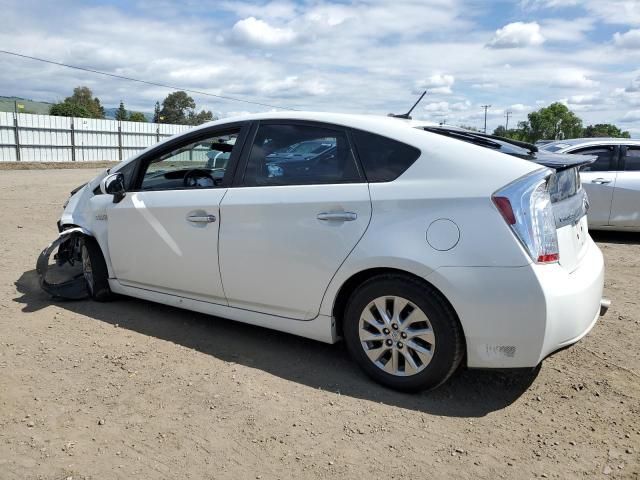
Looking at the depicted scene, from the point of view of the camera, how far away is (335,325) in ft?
11.7

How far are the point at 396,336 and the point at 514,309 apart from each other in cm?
70

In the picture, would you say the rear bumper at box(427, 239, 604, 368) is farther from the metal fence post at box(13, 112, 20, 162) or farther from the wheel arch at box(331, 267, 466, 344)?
the metal fence post at box(13, 112, 20, 162)

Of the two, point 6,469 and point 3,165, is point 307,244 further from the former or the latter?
point 3,165

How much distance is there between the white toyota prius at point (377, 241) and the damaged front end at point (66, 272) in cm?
87

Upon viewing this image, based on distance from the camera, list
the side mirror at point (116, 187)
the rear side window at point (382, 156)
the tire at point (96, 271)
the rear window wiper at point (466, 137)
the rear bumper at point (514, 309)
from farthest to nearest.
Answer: the tire at point (96, 271), the side mirror at point (116, 187), the rear window wiper at point (466, 137), the rear side window at point (382, 156), the rear bumper at point (514, 309)

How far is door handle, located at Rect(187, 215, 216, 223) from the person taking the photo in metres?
3.92

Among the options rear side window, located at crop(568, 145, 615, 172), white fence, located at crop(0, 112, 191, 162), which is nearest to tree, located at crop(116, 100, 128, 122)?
white fence, located at crop(0, 112, 191, 162)

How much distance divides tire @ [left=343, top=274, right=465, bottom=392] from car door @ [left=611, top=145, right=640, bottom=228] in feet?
20.6

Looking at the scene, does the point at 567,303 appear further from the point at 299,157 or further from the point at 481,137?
the point at 299,157

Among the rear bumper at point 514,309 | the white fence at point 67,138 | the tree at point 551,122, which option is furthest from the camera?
the tree at point 551,122

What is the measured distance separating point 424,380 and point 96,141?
33490 millimetres

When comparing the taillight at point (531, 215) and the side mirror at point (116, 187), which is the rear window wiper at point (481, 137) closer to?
the taillight at point (531, 215)

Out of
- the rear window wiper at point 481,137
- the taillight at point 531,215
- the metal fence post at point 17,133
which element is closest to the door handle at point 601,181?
the rear window wiper at point 481,137

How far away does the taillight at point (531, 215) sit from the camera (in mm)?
2914
